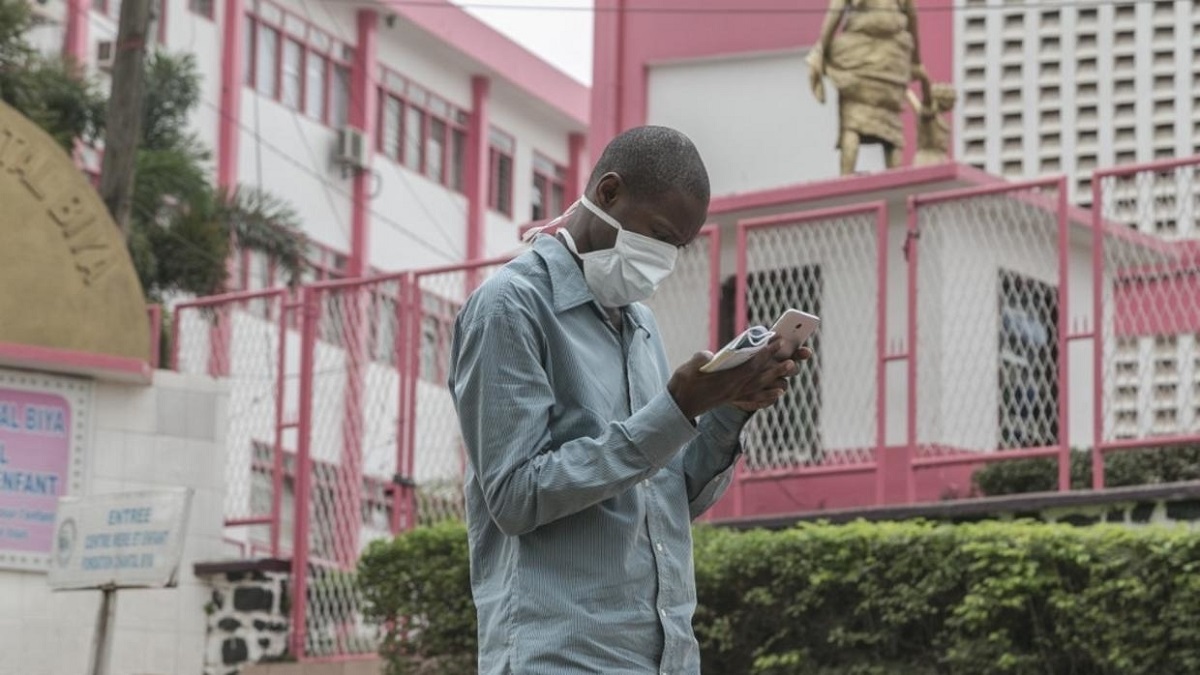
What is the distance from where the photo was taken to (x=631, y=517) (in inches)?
174

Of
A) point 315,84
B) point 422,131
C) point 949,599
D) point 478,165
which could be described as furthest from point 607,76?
point 478,165

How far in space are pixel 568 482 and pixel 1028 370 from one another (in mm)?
8116

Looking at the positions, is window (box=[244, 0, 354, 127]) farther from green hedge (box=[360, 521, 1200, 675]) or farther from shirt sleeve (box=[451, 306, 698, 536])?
shirt sleeve (box=[451, 306, 698, 536])

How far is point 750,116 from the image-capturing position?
727 inches

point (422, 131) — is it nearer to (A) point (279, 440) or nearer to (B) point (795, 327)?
(A) point (279, 440)

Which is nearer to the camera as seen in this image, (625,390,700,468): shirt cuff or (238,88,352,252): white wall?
(625,390,700,468): shirt cuff

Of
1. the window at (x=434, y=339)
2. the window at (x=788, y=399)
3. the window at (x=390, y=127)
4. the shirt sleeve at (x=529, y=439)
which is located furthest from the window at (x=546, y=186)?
the shirt sleeve at (x=529, y=439)

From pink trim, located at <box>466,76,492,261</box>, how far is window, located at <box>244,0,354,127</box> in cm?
315

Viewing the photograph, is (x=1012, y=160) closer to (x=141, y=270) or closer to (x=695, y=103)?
(x=695, y=103)

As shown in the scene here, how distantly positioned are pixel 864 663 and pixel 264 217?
15.7 meters

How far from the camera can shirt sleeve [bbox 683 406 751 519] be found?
4.55m

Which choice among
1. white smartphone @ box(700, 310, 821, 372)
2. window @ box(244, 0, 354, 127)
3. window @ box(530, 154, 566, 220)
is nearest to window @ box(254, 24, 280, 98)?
window @ box(244, 0, 354, 127)

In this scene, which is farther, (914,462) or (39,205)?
(39,205)

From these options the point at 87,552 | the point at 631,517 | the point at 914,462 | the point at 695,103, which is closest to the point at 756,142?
the point at 695,103
